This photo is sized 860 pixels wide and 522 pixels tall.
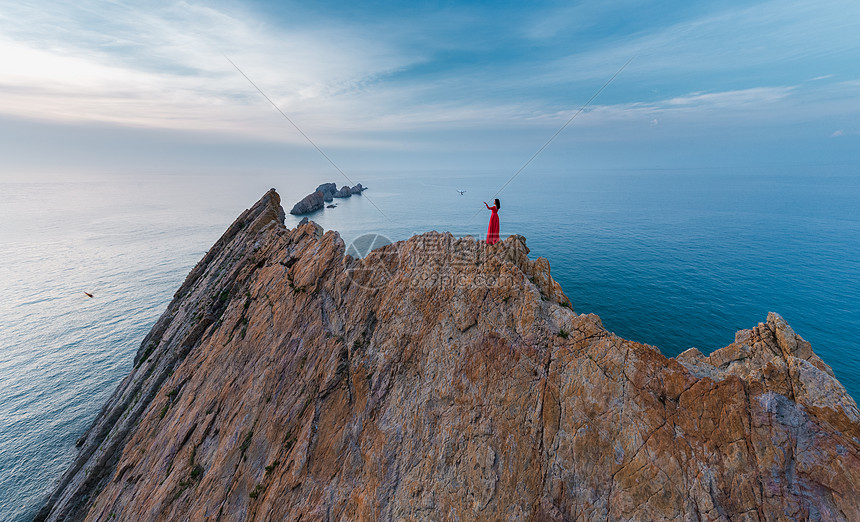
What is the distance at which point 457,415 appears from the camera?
19062mm

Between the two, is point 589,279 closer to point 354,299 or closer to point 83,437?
point 354,299

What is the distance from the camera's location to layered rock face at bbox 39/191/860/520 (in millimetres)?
13039

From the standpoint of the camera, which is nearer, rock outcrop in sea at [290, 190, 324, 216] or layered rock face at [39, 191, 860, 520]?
layered rock face at [39, 191, 860, 520]

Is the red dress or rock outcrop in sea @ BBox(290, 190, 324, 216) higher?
the red dress

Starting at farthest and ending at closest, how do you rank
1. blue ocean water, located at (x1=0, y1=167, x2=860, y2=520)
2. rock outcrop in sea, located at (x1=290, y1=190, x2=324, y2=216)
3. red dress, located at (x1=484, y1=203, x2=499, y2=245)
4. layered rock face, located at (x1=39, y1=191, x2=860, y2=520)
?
rock outcrop in sea, located at (x1=290, y1=190, x2=324, y2=216) → blue ocean water, located at (x1=0, y1=167, x2=860, y2=520) → red dress, located at (x1=484, y1=203, x2=499, y2=245) → layered rock face, located at (x1=39, y1=191, x2=860, y2=520)

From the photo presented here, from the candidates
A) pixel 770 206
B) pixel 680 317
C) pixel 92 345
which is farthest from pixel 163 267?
pixel 770 206

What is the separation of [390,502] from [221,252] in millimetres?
48588

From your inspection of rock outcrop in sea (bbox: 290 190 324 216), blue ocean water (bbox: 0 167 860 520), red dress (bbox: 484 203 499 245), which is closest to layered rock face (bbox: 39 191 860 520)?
red dress (bbox: 484 203 499 245)

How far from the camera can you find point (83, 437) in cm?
4359

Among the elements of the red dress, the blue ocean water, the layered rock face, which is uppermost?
the red dress

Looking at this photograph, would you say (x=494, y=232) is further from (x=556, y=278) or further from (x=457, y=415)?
(x=556, y=278)

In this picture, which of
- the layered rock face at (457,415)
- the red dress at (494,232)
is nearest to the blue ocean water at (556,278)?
the layered rock face at (457,415)

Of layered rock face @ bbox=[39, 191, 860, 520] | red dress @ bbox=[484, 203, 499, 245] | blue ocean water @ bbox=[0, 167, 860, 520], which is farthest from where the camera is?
blue ocean water @ bbox=[0, 167, 860, 520]

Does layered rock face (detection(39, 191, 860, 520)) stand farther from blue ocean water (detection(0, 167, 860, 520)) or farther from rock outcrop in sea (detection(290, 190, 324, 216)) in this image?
rock outcrop in sea (detection(290, 190, 324, 216))
